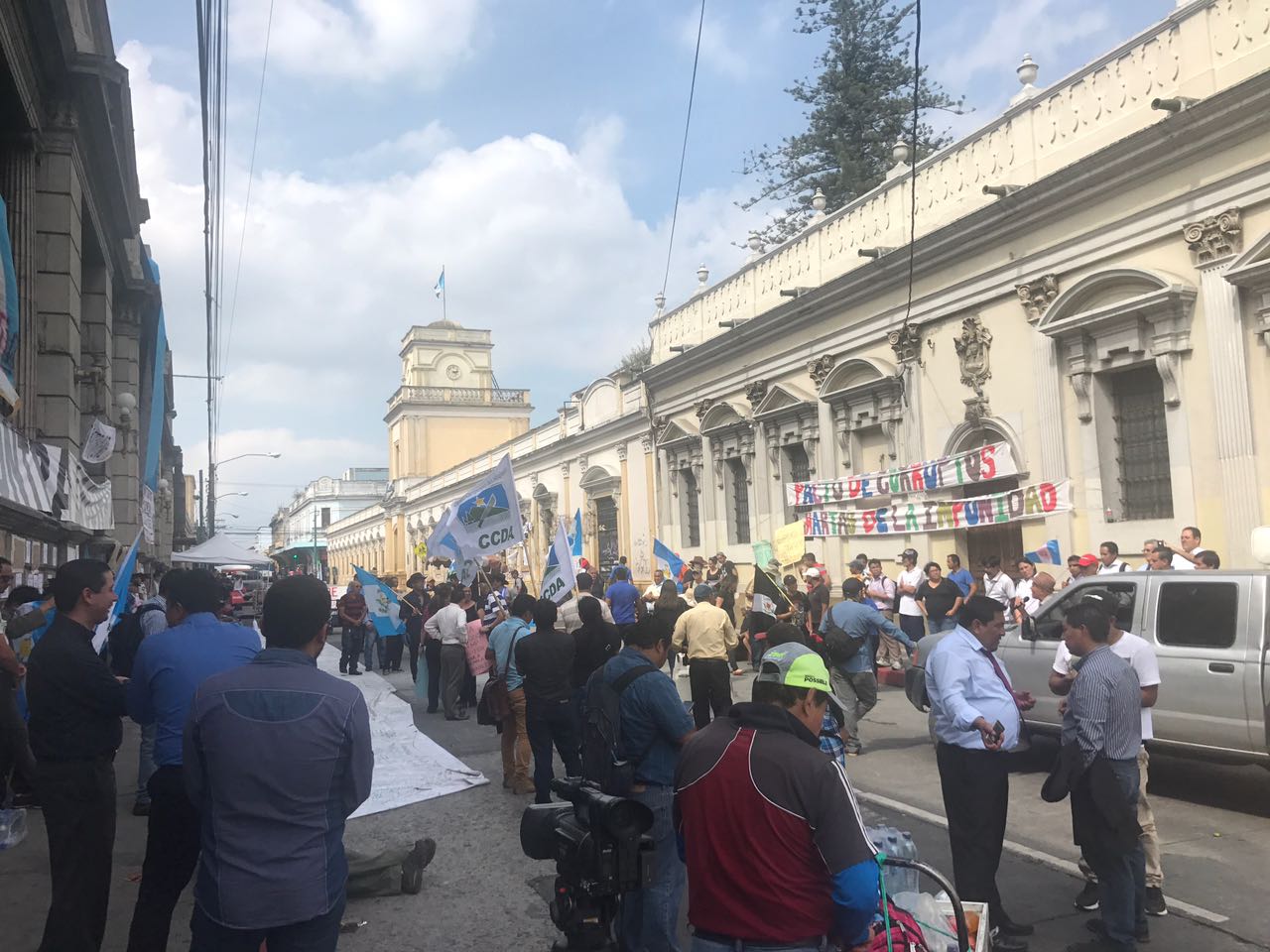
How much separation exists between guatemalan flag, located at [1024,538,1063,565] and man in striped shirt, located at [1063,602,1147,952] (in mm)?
10000

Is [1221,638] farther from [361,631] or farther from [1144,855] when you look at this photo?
[361,631]

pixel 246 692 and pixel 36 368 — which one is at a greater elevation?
pixel 36 368

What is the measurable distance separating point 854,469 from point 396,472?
4744 centimetres

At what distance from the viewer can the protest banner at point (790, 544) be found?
56.3ft

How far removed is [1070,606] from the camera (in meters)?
8.11

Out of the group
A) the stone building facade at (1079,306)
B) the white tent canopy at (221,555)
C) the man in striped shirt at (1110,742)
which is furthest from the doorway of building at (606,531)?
the man in striped shirt at (1110,742)

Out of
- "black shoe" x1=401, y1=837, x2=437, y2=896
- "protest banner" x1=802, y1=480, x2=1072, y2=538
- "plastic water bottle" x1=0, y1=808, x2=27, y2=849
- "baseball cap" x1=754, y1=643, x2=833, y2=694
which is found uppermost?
"protest banner" x1=802, y1=480, x2=1072, y2=538

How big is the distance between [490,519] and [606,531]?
19.1m

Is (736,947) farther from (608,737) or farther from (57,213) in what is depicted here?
(57,213)

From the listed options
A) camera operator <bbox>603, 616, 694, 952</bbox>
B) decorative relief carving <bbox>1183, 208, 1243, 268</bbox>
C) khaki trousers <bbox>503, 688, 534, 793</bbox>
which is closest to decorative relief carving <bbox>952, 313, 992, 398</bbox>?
decorative relief carving <bbox>1183, 208, 1243, 268</bbox>

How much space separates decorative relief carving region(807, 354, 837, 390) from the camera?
2056 cm

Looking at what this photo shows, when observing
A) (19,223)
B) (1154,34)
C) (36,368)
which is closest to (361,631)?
(36,368)

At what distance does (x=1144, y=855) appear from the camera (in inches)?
224

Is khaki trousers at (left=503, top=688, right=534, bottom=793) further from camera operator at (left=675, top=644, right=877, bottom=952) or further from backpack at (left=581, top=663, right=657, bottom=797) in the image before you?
camera operator at (left=675, top=644, right=877, bottom=952)
